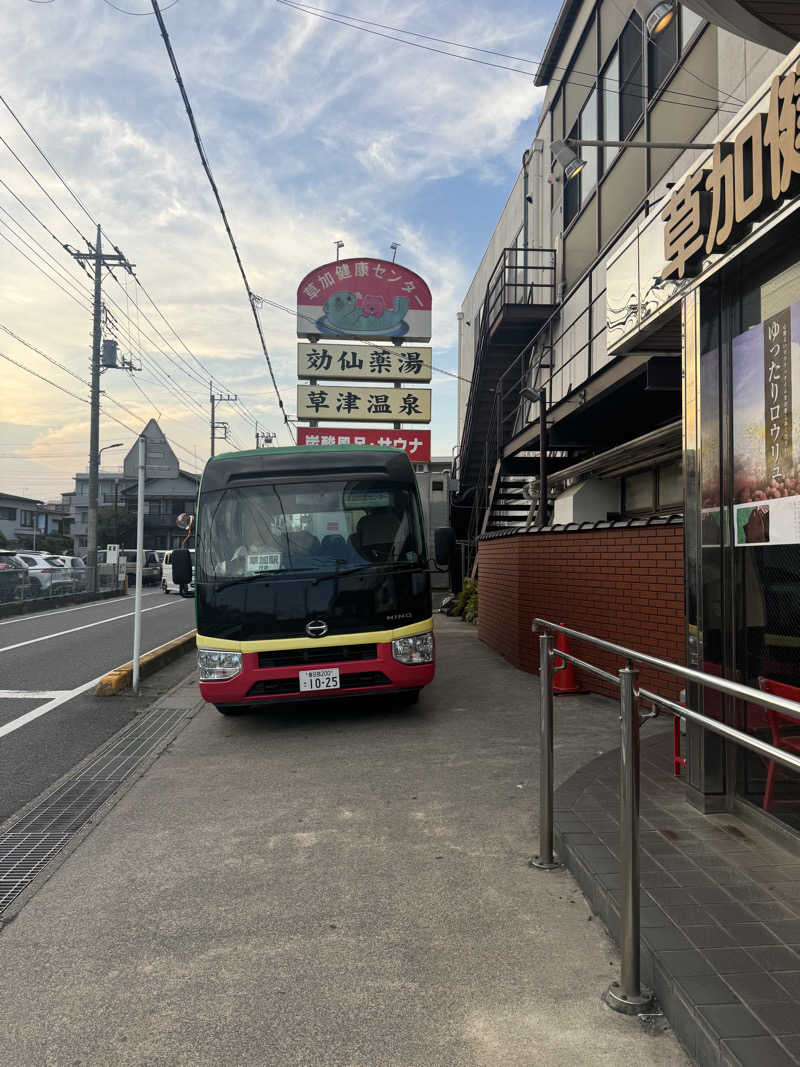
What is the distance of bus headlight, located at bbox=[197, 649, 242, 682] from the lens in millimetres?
6246

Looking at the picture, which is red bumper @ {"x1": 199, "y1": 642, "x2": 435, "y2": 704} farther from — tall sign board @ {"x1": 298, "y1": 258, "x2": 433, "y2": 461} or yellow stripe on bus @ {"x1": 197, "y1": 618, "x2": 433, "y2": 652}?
tall sign board @ {"x1": 298, "y1": 258, "x2": 433, "y2": 461}

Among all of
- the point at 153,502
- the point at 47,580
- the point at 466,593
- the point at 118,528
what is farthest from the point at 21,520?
the point at 466,593

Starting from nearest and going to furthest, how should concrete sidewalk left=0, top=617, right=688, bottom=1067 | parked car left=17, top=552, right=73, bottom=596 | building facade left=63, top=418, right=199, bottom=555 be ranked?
concrete sidewalk left=0, top=617, right=688, bottom=1067 < parked car left=17, top=552, right=73, bottom=596 < building facade left=63, top=418, right=199, bottom=555

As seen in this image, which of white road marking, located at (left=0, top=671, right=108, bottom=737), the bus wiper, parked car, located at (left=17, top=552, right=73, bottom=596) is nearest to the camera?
the bus wiper

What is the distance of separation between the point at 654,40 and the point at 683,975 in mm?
11837

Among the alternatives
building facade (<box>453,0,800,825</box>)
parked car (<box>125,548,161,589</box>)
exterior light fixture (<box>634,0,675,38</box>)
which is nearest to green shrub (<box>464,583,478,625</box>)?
building facade (<box>453,0,800,825</box>)

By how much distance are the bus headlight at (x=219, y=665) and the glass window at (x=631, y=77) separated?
994 cm

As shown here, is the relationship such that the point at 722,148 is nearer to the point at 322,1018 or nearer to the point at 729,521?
the point at 729,521

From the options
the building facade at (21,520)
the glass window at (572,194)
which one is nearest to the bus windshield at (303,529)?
the glass window at (572,194)

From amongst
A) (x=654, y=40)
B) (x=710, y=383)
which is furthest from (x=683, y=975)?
(x=654, y=40)

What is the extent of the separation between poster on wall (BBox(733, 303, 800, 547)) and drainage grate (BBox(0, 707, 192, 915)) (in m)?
4.10

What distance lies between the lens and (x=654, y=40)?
10.3 meters

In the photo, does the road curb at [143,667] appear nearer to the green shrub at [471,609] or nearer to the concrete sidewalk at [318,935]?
the concrete sidewalk at [318,935]

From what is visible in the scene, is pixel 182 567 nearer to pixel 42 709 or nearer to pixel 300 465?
pixel 300 465
